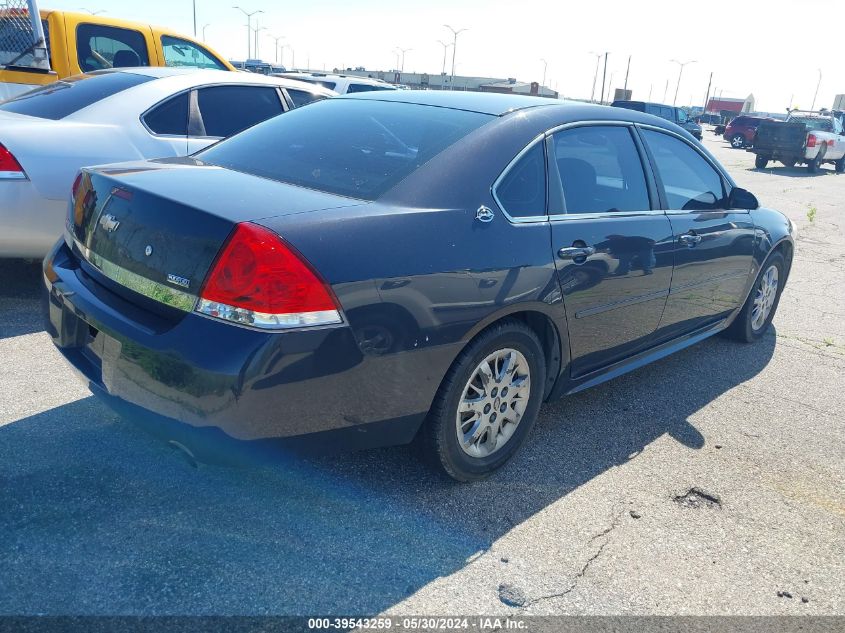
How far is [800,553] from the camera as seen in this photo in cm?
284

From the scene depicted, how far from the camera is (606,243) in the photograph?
10.9 feet

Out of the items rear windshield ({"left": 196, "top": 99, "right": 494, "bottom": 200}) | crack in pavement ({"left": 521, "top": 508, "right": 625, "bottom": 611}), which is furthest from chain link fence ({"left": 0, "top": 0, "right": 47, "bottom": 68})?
crack in pavement ({"left": 521, "top": 508, "right": 625, "bottom": 611})

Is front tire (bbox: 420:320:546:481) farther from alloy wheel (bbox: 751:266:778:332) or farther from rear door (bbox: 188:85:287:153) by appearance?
rear door (bbox: 188:85:287:153)

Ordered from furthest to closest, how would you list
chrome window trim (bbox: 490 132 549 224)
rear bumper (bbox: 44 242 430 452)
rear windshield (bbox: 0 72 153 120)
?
rear windshield (bbox: 0 72 153 120) < chrome window trim (bbox: 490 132 549 224) < rear bumper (bbox: 44 242 430 452)

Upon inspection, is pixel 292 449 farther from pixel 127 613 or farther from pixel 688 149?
pixel 688 149

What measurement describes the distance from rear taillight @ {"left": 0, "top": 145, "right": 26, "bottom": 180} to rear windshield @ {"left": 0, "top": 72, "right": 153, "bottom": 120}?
1.99 ft

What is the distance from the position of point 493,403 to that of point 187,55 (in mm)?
7598

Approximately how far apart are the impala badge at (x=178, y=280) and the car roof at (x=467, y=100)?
1595 mm

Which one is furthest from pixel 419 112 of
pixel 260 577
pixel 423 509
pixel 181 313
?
pixel 260 577

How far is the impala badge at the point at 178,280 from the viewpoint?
91.9 inches

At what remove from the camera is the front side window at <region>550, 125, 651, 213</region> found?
10.8 feet

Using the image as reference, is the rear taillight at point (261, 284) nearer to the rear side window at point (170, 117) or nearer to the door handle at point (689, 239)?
the door handle at point (689, 239)

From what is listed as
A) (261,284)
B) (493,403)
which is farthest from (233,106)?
(261,284)

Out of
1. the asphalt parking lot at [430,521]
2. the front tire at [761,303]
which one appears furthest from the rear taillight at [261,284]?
the front tire at [761,303]
